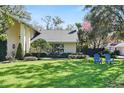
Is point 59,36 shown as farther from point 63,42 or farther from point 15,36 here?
point 15,36

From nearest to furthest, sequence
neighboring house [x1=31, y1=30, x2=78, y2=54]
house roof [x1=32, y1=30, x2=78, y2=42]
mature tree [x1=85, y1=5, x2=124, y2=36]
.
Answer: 1. mature tree [x1=85, y1=5, x2=124, y2=36]
2. neighboring house [x1=31, y1=30, x2=78, y2=54]
3. house roof [x1=32, y1=30, x2=78, y2=42]

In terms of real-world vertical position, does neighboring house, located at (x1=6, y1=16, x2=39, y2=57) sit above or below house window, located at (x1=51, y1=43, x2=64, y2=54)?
above

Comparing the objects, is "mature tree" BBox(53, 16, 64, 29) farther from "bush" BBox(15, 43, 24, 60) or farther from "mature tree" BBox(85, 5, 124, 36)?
"bush" BBox(15, 43, 24, 60)

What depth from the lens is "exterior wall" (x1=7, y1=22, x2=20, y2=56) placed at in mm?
30045

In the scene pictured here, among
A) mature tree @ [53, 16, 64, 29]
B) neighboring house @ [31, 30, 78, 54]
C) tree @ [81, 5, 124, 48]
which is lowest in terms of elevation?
neighboring house @ [31, 30, 78, 54]

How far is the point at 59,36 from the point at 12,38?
469 inches

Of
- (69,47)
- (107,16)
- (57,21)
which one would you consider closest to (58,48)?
(69,47)

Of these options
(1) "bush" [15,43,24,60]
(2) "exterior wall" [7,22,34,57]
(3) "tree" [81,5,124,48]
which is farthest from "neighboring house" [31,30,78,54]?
(1) "bush" [15,43,24,60]

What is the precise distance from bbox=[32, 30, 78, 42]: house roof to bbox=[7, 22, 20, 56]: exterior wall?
9531 millimetres

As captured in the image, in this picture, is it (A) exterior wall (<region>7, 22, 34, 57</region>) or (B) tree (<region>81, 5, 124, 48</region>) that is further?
(B) tree (<region>81, 5, 124, 48</region>)

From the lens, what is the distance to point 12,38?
3047cm

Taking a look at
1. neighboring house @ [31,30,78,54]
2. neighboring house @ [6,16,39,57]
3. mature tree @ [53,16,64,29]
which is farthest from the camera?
mature tree @ [53,16,64,29]

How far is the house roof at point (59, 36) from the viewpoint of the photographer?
4003cm
